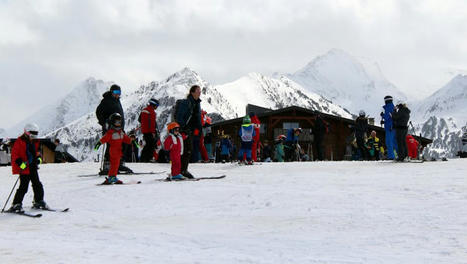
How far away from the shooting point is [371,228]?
648cm

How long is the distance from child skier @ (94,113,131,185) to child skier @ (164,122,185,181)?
0.81m

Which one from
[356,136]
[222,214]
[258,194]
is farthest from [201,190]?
[356,136]

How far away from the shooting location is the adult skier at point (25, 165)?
28.1ft

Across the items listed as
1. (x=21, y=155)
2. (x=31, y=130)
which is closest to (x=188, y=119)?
(x=31, y=130)

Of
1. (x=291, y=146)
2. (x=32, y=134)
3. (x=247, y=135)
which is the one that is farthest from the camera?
(x=291, y=146)

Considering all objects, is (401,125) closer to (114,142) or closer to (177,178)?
(177,178)

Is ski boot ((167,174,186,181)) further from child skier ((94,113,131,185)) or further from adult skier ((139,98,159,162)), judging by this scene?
adult skier ((139,98,159,162))

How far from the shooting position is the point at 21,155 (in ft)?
28.5

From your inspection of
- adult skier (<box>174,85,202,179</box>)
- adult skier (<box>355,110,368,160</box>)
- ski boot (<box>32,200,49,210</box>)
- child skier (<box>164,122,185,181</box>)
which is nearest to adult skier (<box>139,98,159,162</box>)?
adult skier (<box>174,85,202,179</box>)

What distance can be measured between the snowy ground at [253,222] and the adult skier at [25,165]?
1.10 ft

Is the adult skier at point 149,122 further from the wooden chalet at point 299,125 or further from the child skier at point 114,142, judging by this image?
the wooden chalet at point 299,125

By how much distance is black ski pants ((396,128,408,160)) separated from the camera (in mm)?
14953

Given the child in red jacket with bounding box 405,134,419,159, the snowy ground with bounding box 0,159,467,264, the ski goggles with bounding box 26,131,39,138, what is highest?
the child in red jacket with bounding box 405,134,419,159

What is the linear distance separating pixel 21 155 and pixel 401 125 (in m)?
9.74
